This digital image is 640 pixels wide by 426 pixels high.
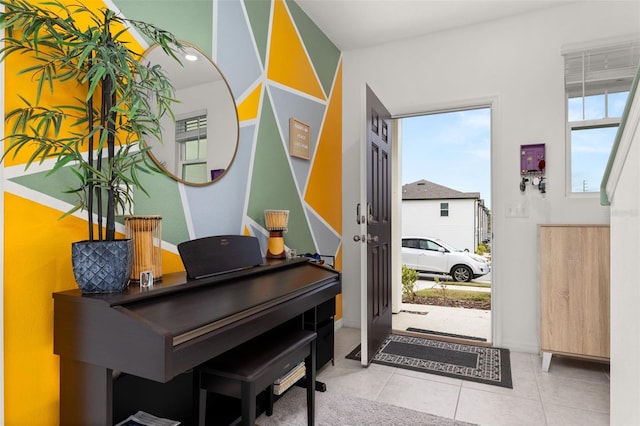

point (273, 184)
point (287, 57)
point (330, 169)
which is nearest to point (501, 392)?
point (273, 184)

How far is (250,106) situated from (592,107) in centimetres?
284

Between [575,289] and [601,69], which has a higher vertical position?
[601,69]

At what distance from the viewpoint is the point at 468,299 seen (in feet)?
17.8

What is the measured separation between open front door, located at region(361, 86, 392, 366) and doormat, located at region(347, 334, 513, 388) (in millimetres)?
141

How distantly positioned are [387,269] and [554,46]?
7.91 feet

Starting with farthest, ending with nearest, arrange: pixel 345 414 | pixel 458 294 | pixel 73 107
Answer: pixel 458 294, pixel 345 414, pixel 73 107

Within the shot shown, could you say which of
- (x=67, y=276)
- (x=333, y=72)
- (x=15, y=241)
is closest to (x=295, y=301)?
(x=67, y=276)

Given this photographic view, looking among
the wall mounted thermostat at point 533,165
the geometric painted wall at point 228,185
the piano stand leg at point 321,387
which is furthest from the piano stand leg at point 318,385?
the wall mounted thermostat at point 533,165

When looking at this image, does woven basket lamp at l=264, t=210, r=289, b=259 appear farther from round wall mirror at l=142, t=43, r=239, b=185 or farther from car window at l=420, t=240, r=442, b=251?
car window at l=420, t=240, r=442, b=251

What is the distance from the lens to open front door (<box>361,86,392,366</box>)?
279cm

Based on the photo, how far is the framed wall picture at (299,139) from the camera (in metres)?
2.95

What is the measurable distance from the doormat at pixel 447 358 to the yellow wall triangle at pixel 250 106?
80.9 inches

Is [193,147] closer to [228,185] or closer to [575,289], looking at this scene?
[228,185]

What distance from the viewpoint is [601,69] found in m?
2.97
